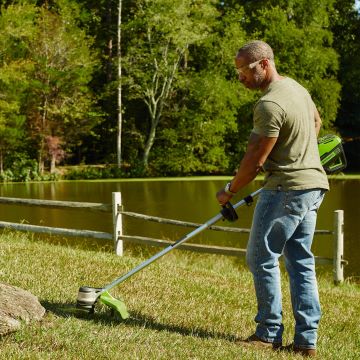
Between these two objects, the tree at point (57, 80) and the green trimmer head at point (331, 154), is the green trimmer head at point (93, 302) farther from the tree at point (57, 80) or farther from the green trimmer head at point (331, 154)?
the tree at point (57, 80)

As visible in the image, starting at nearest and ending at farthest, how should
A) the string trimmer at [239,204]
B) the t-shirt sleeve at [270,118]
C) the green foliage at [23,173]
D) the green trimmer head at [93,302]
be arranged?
the t-shirt sleeve at [270,118]
the string trimmer at [239,204]
the green trimmer head at [93,302]
the green foliage at [23,173]

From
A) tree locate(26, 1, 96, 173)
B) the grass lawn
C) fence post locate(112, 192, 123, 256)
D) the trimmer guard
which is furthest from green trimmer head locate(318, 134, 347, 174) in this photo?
tree locate(26, 1, 96, 173)

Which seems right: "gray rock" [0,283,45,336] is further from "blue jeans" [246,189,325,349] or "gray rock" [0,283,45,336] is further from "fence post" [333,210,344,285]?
"fence post" [333,210,344,285]

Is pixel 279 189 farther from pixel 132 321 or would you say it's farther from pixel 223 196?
pixel 132 321

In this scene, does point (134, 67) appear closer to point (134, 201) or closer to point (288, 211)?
point (134, 201)

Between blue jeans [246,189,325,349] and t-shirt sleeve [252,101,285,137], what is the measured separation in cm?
41

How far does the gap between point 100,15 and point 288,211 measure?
33.2 m

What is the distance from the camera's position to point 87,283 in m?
6.10

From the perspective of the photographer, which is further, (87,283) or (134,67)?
(134,67)

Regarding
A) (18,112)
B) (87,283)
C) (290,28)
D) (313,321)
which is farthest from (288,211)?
(290,28)

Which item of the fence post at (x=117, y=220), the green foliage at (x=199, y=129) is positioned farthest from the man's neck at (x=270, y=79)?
the green foliage at (x=199, y=129)

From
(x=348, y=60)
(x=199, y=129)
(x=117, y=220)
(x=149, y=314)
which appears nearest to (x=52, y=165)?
(x=199, y=129)

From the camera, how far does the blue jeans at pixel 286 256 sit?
4.02 metres

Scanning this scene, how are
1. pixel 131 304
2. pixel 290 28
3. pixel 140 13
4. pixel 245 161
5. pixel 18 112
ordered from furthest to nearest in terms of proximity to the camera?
pixel 290 28 < pixel 140 13 < pixel 18 112 < pixel 131 304 < pixel 245 161
